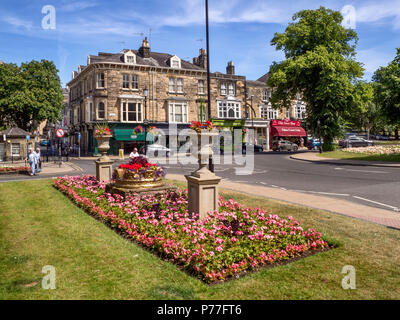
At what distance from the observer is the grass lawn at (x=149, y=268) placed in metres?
4.20

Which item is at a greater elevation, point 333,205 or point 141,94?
point 141,94

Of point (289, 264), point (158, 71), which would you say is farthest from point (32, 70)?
point (289, 264)

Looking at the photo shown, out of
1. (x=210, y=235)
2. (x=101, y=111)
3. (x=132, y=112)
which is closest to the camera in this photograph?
(x=210, y=235)

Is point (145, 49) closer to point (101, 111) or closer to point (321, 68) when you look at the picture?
Answer: point (101, 111)

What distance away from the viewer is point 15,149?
30.4 m

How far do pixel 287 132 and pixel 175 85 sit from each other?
19724mm

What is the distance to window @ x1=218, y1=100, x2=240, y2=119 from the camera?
154 feet

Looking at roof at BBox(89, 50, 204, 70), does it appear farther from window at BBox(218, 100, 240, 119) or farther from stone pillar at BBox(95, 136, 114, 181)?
stone pillar at BBox(95, 136, 114, 181)

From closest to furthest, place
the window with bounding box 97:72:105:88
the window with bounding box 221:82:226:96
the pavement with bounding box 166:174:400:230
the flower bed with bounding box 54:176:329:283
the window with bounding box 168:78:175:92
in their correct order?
the flower bed with bounding box 54:176:329:283, the pavement with bounding box 166:174:400:230, the window with bounding box 97:72:105:88, the window with bounding box 168:78:175:92, the window with bounding box 221:82:226:96

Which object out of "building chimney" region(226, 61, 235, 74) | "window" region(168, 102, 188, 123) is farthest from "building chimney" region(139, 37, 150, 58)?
→ "building chimney" region(226, 61, 235, 74)

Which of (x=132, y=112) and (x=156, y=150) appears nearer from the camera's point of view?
(x=156, y=150)

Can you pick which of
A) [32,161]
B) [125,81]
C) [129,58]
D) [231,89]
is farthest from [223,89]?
[32,161]

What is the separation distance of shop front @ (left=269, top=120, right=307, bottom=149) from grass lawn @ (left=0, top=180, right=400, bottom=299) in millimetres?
42866

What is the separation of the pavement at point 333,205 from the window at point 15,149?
84.4 ft
